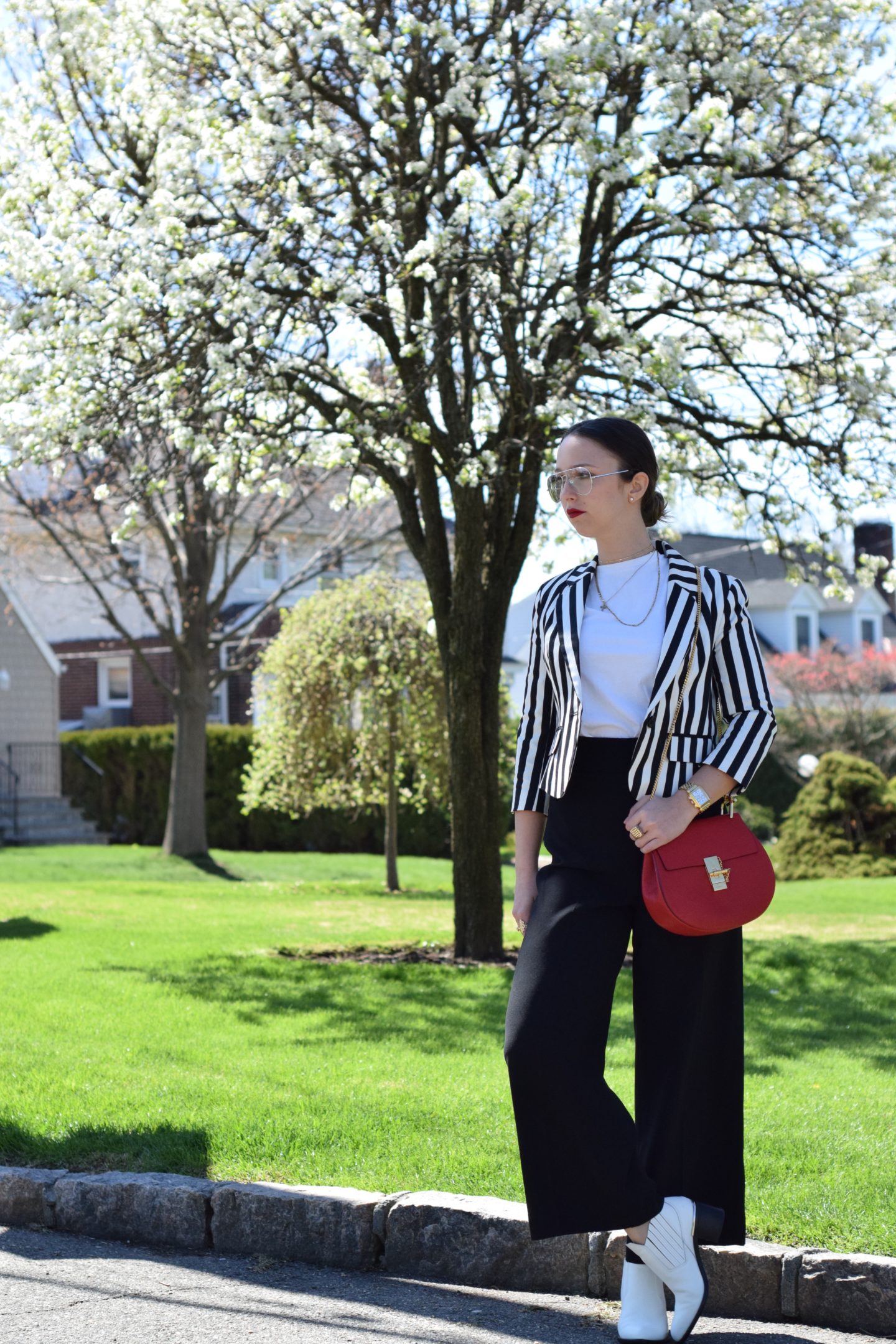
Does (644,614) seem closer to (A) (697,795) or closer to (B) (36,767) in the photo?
(A) (697,795)

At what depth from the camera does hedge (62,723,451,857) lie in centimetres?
2509

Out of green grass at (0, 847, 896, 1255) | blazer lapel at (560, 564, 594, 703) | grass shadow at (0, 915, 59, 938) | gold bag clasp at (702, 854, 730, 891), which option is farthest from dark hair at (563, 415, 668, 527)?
grass shadow at (0, 915, 59, 938)

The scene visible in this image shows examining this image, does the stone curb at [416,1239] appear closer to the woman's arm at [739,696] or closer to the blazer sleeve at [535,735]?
the blazer sleeve at [535,735]

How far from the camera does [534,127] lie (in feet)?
31.6

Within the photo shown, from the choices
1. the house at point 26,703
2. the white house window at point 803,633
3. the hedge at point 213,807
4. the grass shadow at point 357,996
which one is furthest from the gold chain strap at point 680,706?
the white house window at point 803,633

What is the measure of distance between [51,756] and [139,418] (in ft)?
61.6

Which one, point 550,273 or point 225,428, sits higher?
point 550,273

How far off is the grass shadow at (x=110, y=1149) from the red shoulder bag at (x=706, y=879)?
214 centimetres

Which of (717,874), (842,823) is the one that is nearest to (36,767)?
(842,823)

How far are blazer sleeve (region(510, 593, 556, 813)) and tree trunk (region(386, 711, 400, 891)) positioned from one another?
1377cm

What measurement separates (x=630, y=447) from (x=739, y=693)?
66 cm

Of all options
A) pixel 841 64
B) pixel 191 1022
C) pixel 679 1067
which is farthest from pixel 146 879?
pixel 679 1067

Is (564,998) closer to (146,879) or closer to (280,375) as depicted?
(280,375)

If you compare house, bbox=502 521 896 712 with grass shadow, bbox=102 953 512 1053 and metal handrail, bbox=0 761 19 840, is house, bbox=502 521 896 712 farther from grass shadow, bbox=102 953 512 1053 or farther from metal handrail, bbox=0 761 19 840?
grass shadow, bbox=102 953 512 1053
